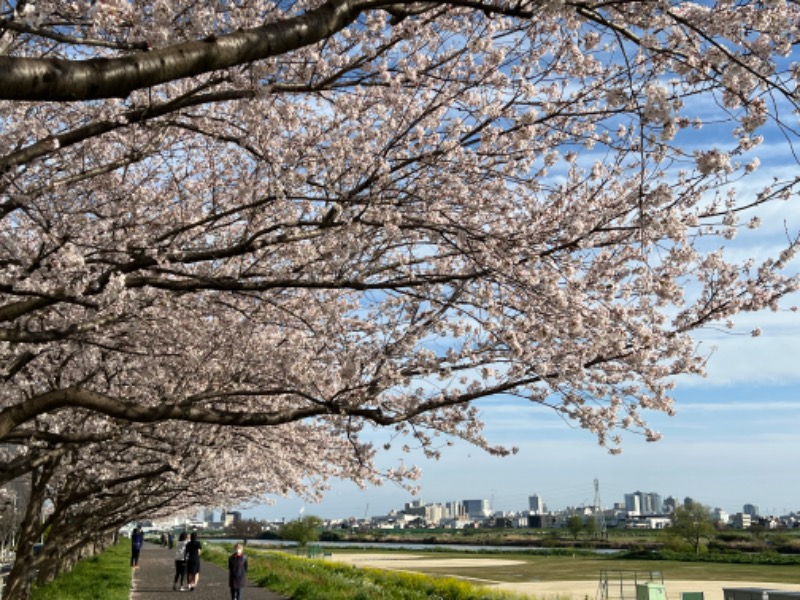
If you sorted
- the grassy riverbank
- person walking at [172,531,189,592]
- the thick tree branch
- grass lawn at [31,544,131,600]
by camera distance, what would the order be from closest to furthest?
1. the thick tree branch
2. grass lawn at [31,544,131,600]
3. the grassy riverbank
4. person walking at [172,531,189,592]

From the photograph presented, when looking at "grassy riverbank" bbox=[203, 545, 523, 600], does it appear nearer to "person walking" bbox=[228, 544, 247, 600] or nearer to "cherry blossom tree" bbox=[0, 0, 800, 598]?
"person walking" bbox=[228, 544, 247, 600]

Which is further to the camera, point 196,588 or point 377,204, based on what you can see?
point 196,588

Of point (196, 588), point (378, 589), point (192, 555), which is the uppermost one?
point (192, 555)

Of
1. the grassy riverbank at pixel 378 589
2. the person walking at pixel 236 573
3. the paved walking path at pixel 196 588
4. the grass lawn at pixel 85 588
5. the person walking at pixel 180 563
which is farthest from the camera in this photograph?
the person walking at pixel 180 563

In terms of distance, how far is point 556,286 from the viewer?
20.6 ft

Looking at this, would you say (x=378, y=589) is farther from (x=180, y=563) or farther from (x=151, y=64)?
(x=151, y=64)

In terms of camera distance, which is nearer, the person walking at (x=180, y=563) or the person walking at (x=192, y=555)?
the person walking at (x=192, y=555)

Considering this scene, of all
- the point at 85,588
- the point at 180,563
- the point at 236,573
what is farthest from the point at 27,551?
the point at 180,563

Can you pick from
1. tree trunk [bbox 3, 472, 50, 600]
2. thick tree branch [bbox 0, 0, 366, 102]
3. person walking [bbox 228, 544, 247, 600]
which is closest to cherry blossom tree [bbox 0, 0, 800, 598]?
thick tree branch [bbox 0, 0, 366, 102]

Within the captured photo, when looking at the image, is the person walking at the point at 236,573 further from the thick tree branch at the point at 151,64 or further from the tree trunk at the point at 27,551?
the thick tree branch at the point at 151,64

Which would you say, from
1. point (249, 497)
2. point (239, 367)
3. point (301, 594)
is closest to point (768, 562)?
point (249, 497)

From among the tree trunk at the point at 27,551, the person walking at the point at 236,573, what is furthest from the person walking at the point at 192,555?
the tree trunk at the point at 27,551

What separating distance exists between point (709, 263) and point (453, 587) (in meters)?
16.7

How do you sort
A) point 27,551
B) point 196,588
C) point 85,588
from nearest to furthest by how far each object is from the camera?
point 27,551 < point 85,588 < point 196,588
